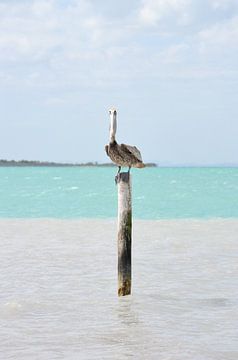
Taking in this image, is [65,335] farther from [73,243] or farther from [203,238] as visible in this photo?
[203,238]

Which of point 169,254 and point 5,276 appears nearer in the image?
point 5,276

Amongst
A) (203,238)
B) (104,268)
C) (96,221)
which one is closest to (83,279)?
(104,268)

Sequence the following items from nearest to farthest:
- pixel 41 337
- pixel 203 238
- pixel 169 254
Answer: pixel 41 337
pixel 169 254
pixel 203 238

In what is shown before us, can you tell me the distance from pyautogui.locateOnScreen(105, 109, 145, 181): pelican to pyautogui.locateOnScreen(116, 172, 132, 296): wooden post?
0.23 meters

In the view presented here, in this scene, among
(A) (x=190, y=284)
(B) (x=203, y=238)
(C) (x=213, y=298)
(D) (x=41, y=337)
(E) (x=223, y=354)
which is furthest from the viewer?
(B) (x=203, y=238)

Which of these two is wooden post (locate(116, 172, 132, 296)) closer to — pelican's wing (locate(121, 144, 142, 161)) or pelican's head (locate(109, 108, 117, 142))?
pelican's wing (locate(121, 144, 142, 161))

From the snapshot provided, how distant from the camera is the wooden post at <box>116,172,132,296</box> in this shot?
42.1 feet

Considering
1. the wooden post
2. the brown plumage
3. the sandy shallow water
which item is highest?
the brown plumage

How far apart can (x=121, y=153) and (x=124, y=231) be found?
133 centimetres

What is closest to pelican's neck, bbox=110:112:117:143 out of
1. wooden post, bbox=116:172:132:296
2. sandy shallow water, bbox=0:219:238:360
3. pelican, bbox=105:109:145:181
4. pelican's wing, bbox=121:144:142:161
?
pelican, bbox=105:109:145:181

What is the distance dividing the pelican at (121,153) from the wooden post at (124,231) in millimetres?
229

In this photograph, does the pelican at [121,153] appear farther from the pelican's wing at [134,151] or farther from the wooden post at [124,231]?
the wooden post at [124,231]

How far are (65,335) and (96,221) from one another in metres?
23.5

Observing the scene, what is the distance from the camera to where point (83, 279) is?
50.3 ft
